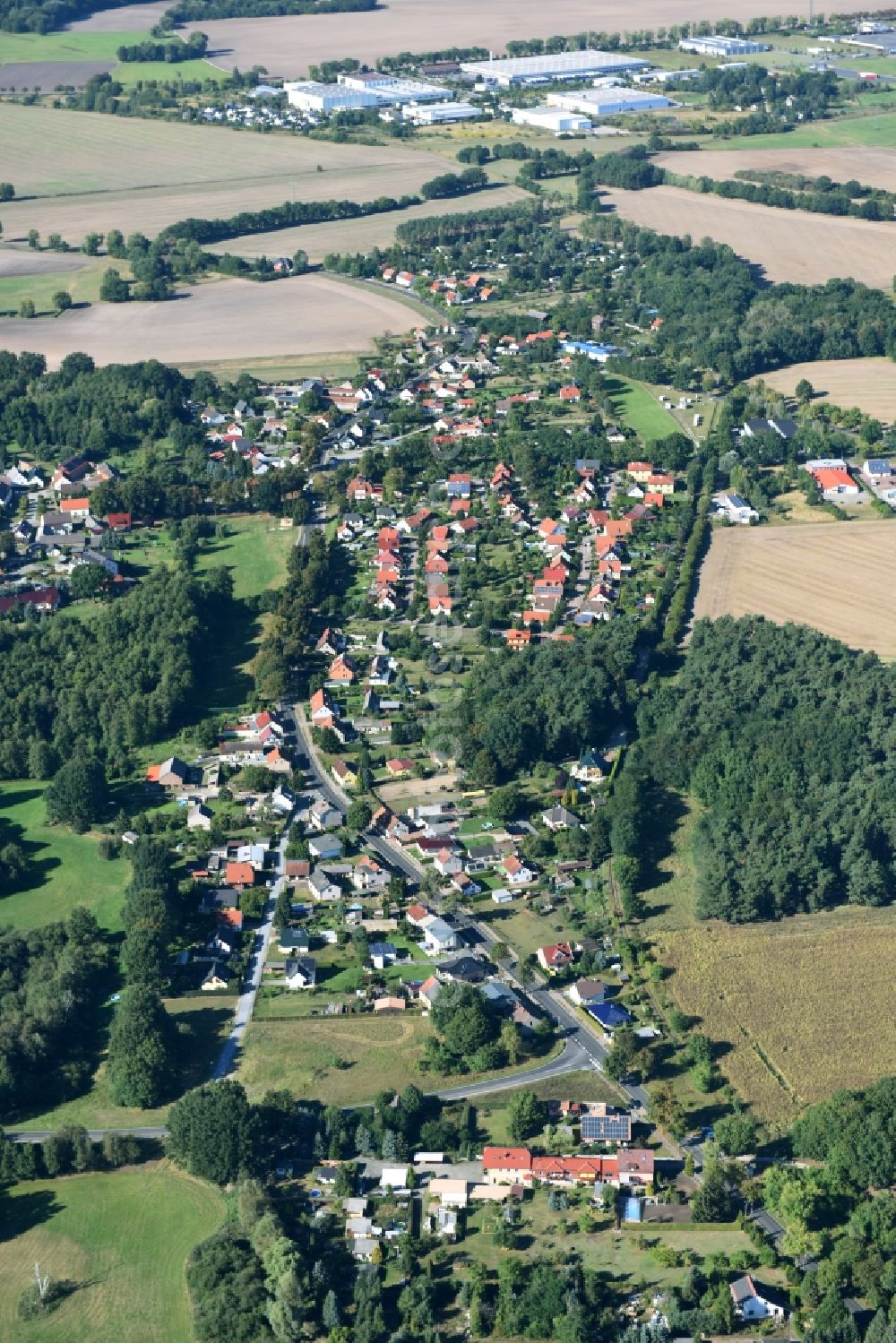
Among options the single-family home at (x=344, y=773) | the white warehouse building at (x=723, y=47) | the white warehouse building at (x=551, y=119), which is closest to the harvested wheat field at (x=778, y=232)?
the white warehouse building at (x=551, y=119)

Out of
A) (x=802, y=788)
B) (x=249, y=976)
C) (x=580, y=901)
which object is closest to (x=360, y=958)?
(x=249, y=976)

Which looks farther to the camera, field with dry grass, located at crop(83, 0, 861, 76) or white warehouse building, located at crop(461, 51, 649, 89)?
field with dry grass, located at crop(83, 0, 861, 76)

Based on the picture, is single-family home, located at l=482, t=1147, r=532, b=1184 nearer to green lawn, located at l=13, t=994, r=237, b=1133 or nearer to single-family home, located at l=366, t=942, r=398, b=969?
green lawn, located at l=13, t=994, r=237, b=1133

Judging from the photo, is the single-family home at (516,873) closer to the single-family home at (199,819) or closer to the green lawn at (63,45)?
the single-family home at (199,819)

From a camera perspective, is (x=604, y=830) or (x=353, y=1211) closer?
(x=353, y=1211)

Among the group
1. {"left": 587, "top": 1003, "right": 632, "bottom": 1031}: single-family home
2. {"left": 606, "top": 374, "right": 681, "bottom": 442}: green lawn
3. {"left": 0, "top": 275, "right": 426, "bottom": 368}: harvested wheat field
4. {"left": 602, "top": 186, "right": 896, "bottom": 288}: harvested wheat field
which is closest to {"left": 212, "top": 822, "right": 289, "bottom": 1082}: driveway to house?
{"left": 587, "top": 1003, "right": 632, "bottom": 1031}: single-family home

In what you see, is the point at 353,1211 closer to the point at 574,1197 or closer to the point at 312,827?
the point at 574,1197
